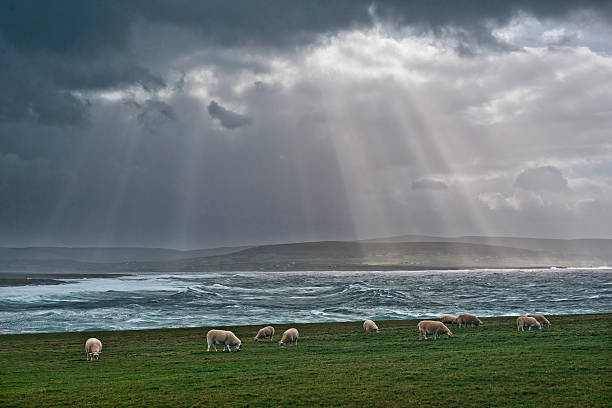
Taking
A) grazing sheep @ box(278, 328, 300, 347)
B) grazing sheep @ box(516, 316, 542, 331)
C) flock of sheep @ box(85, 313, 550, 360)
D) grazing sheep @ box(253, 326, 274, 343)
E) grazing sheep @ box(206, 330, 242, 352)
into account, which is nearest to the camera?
flock of sheep @ box(85, 313, 550, 360)

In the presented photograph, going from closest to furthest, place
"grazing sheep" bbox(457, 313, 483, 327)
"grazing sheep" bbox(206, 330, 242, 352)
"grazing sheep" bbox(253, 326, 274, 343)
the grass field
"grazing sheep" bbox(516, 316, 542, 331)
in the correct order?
the grass field < "grazing sheep" bbox(206, 330, 242, 352) < "grazing sheep" bbox(253, 326, 274, 343) < "grazing sheep" bbox(516, 316, 542, 331) < "grazing sheep" bbox(457, 313, 483, 327)

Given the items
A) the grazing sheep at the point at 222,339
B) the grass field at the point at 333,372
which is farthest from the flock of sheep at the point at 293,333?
the grass field at the point at 333,372

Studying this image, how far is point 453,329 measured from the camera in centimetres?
3253

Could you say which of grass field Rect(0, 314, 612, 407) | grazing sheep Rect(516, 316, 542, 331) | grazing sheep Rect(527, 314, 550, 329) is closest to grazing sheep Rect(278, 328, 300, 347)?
grass field Rect(0, 314, 612, 407)

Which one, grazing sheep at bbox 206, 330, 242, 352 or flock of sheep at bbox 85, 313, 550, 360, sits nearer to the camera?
flock of sheep at bbox 85, 313, 550, 360

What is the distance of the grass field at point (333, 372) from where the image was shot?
14.4 meters

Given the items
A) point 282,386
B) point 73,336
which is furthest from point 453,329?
point 73,336

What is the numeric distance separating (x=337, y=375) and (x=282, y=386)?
2.43m

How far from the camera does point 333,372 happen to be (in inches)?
726

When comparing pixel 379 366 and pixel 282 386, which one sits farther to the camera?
pixel 379 366

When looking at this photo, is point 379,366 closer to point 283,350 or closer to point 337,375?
point 337,375

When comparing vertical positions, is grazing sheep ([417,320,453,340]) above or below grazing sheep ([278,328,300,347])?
above

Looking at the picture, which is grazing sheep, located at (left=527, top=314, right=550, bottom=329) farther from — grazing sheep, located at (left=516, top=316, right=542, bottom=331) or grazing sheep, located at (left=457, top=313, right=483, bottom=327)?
grazing sheep, located at (left=457, top=313, right=483, bottom=327)

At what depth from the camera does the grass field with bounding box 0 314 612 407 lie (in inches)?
566
